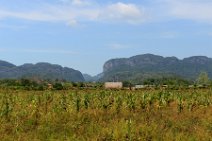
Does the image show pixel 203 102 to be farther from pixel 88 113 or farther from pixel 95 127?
pixel 95 127

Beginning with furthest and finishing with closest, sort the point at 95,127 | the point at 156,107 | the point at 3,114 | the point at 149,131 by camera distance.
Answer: the point at 156,107
the point at 3,114
the point at 95,127
the point at 149,131

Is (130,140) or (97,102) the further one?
(97,102)

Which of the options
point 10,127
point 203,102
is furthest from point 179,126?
point 203,102

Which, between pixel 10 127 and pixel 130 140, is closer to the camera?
pixel 130 140

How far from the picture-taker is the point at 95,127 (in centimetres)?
2056

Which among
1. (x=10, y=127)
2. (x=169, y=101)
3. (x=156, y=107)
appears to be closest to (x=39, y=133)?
(x=10, y=127)

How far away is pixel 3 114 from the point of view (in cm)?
2473

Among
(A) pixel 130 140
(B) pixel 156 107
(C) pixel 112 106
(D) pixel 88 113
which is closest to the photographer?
(A) pixel 130 140

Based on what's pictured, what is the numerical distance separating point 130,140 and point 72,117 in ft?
27.5

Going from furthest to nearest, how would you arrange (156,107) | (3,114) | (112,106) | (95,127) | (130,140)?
(156,107) < (112,106) < (3,114) < (95,127) < (130,140)

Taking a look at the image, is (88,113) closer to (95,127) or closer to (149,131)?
(95,127)

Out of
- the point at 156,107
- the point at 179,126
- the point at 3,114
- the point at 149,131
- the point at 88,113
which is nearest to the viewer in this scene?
the point at 149,131

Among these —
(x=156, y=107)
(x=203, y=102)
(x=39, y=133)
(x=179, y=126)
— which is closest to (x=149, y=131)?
(x=179, y=126)

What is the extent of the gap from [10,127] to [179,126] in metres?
9.68
